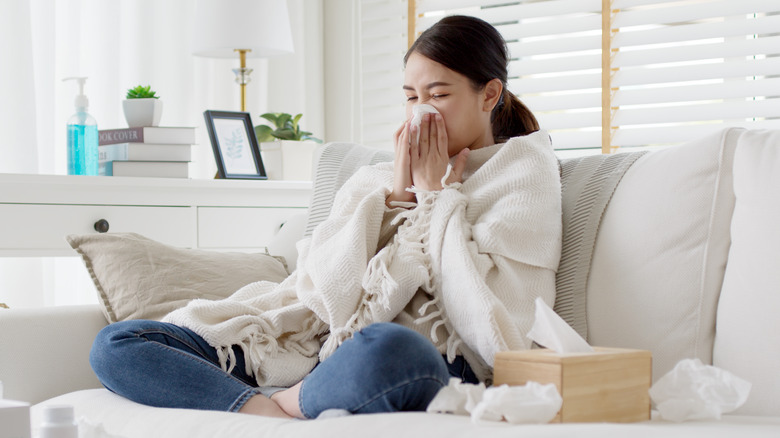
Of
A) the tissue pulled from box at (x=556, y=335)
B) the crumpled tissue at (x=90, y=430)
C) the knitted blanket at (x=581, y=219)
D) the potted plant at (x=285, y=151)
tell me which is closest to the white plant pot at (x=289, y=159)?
the potted plant at (x=285, y=151)

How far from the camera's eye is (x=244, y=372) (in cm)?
139

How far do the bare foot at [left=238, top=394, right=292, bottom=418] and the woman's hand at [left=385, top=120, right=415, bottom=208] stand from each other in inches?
17.7

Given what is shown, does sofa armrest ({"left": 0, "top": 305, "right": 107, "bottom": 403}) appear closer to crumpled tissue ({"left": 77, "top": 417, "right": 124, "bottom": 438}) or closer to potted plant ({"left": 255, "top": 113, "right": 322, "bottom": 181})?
crumpled tissue ({"left": 77, "top": 417, "right": 124, "bottom": 438})

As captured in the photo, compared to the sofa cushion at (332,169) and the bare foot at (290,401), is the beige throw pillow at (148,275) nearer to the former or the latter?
the sofa cushion at (332,169)

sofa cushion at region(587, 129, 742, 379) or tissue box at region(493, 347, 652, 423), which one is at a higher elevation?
sofa cushion at region(587, 129, 742, 379)

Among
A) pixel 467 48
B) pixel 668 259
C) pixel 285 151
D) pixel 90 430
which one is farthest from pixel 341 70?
pixel 90 430

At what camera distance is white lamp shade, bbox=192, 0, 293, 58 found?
8.27 feet

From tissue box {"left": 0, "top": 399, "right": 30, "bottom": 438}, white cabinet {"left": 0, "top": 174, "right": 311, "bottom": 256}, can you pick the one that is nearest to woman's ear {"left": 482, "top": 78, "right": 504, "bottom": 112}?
white cabinet {"left": 0, "top": 174, "right": 311, "bottom": 256}

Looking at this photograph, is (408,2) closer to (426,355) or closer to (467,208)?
(467,208)

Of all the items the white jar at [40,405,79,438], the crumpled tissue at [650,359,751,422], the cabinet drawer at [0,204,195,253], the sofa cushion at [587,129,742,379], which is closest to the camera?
the white jar at [40,405,79,438]

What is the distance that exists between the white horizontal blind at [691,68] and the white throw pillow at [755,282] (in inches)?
52.4

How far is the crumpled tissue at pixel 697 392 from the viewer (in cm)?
103

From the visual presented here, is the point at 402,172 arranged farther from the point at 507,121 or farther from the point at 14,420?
the point at 14,420

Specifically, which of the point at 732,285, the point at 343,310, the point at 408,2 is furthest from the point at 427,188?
the point at 408,2
